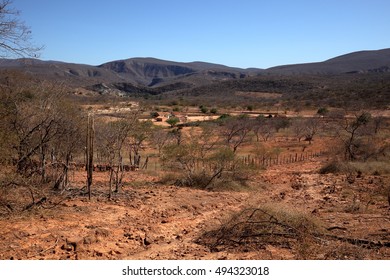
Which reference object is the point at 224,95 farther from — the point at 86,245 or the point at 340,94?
the point at 86,245

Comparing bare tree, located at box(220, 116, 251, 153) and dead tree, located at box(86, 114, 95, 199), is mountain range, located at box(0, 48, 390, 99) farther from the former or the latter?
dead tree, located at box(86, 114, 95, 199)

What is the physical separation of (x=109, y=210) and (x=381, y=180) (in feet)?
37.3

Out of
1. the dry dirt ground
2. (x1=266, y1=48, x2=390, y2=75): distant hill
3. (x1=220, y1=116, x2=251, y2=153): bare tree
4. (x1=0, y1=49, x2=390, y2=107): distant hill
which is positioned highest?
(x1=266, y1=48, x2=390, y2=75): distant hill

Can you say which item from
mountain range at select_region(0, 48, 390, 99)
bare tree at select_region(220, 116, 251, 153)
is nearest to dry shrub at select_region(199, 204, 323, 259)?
bare tree at select_region(220, 116, 251, 153)

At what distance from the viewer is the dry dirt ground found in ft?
24.2

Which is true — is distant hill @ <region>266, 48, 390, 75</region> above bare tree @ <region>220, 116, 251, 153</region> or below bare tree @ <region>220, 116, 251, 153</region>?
above

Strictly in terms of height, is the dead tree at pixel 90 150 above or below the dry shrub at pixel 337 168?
above

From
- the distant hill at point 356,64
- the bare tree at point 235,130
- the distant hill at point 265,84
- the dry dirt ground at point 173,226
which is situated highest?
the distant hill at point 356,64

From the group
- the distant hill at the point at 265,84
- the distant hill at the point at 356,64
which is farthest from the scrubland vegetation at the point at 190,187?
the distant hill at the point at 356,64

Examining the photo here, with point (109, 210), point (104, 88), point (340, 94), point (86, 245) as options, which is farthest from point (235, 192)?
point (104, 88)

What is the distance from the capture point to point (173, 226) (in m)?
9.81

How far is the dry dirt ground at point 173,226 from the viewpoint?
739 cm

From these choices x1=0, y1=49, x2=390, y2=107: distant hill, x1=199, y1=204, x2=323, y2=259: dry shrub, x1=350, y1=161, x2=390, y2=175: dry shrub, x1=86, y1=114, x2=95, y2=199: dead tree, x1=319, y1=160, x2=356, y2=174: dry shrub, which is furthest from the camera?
x1=0, y1=49, x2=390, y2=107: distant hill

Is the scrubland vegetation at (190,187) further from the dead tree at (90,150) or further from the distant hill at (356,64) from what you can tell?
the distant hill at (356,64)
